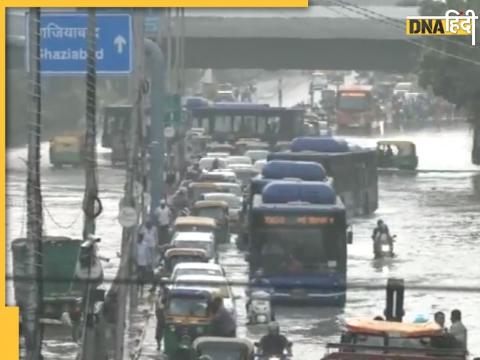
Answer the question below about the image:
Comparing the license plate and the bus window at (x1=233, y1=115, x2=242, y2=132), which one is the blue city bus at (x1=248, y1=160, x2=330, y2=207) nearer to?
the license plate

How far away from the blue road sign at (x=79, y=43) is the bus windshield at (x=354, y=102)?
55.0m

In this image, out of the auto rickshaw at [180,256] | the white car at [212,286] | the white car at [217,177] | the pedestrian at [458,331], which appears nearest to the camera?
the pedestrian at [458,331]

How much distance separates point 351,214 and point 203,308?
18.4 meters

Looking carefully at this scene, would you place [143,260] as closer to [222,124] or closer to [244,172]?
[244,172]

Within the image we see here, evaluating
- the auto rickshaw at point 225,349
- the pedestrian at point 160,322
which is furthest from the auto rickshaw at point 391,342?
the pedestrian at point 160,322

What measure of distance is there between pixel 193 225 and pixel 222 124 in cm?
2473

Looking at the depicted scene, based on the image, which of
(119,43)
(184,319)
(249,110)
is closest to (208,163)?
(249,110)

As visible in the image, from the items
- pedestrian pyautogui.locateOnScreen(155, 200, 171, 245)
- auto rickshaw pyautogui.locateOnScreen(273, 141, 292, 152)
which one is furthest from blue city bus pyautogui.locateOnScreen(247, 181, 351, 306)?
auto rickshaw pyautogui.locateOnScreen(273, 141, 292, 152)

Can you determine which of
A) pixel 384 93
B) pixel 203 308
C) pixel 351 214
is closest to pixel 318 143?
pixel 351 214

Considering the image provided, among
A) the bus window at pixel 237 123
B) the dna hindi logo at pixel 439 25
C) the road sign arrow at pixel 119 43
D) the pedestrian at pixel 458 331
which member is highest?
the dna hindi logo at pixel 439 25

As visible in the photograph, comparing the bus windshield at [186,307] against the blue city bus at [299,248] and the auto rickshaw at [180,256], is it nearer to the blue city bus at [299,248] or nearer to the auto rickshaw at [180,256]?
the blue city bus at [299,248]

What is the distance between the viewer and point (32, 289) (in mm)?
16875

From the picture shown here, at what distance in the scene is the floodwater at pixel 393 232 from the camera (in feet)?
84.9

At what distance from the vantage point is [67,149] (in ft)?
181
